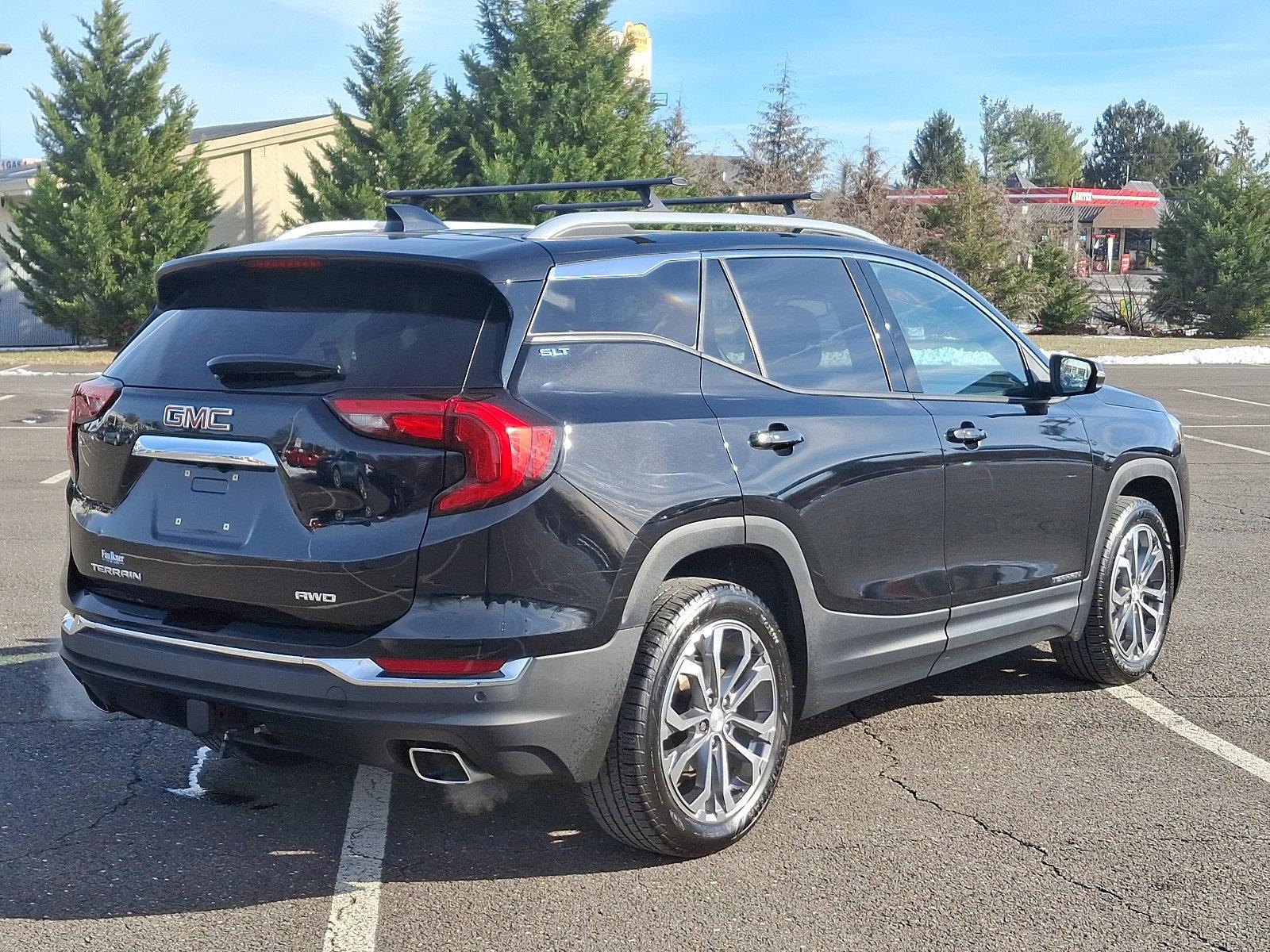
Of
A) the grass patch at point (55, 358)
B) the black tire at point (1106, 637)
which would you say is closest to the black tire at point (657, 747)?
the black tire at point (1106, 637)

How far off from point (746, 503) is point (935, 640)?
1189mm

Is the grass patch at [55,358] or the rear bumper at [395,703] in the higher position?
the rear bumper at [395,703]

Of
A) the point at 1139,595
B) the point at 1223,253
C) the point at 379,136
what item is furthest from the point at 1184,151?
the point at 1139,595

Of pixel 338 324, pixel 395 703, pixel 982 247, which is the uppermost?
pixel 982 247

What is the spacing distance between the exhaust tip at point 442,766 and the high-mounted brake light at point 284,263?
1346 mm

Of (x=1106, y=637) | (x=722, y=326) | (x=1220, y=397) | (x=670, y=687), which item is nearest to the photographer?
(x=670, y=687)

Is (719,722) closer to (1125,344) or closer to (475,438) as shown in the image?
(475,438)

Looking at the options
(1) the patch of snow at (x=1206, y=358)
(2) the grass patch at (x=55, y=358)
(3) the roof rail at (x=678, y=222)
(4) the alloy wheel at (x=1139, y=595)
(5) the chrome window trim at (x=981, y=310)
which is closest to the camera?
(3) the roof rail at (x=678, y=222)

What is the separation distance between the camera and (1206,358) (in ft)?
94.8

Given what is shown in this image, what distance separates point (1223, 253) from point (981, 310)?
33199 millimetres

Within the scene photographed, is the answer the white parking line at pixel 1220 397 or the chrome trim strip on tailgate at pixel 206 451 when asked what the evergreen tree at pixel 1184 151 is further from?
the chrome trim strip on tailgate at pixel 206 451

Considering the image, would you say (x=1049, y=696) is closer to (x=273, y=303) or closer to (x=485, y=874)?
(x=485, y=874)

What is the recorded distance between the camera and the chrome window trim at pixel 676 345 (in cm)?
371

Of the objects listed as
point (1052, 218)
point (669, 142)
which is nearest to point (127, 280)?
point (669, 142)
